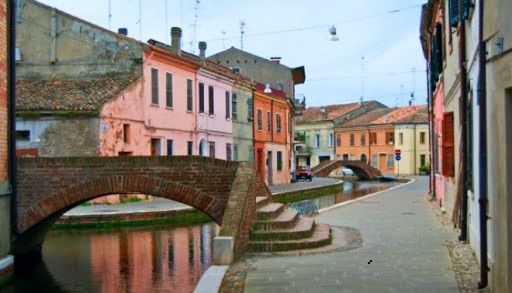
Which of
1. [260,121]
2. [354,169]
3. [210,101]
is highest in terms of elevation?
[210,101]

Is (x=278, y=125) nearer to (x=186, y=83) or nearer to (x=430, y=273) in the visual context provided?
(x=186, y=83)

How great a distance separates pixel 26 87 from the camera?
87.1 feet

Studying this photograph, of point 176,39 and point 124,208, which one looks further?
point 176,39

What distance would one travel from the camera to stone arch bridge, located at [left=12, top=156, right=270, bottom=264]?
13.5 m

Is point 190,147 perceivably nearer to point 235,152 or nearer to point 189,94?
point 189,94

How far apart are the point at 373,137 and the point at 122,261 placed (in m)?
61.6

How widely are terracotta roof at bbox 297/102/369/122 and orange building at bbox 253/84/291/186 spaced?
32.1 meters

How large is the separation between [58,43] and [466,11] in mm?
20367

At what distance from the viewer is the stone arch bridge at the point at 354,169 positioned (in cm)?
6406

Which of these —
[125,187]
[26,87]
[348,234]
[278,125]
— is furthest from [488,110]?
[278,125]

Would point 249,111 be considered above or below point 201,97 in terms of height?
below

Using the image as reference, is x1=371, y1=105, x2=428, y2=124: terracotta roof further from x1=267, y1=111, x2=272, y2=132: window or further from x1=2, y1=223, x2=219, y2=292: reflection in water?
x1=2, y1=223, x2=219, y2=292: reflection in water

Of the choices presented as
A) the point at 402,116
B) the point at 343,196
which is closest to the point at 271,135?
the point at 343,196

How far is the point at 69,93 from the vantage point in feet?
84.9
